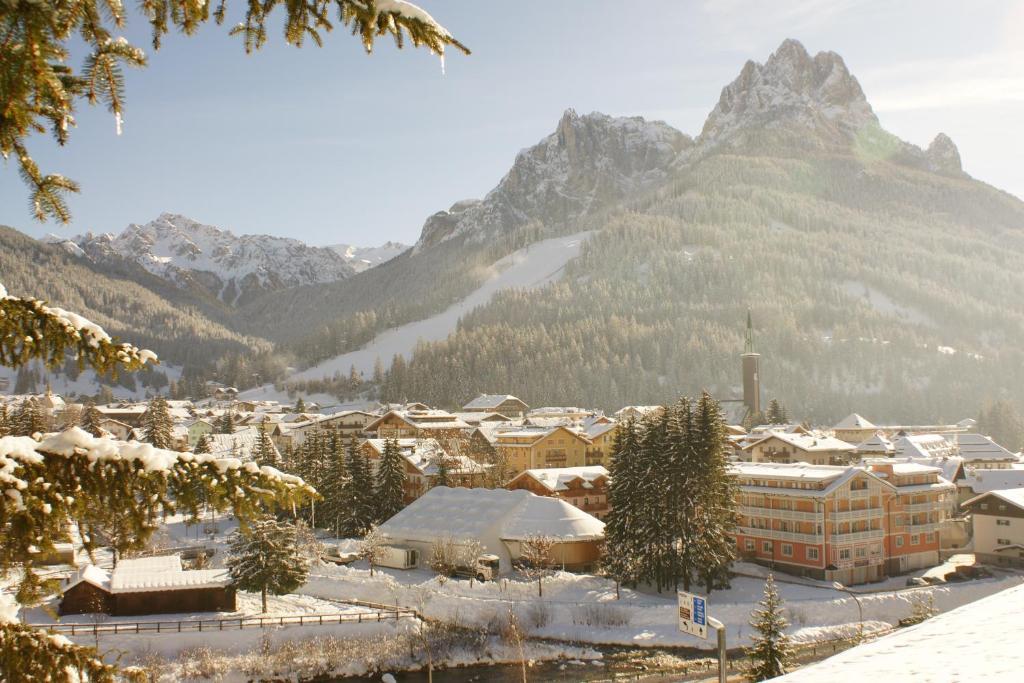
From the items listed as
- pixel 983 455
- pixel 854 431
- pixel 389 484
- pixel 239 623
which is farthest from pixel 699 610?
pixel 854 431

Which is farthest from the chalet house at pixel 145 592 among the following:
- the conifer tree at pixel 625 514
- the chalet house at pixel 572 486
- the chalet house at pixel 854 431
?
the chalet house at pixel 854 431

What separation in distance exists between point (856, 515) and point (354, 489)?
36379 millimetres

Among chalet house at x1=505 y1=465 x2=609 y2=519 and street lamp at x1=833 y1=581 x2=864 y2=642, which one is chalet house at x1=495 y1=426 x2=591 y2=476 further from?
street lamp at x1=833 y1=581 x2=864 y2=642

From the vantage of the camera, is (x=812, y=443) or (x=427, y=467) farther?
(x=427, y=467)

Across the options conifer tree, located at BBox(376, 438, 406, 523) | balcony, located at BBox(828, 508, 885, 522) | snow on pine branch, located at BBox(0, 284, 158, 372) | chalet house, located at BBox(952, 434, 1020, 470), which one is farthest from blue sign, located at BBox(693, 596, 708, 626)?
chalet house, located at BBox(952, 434, 1020, 470)

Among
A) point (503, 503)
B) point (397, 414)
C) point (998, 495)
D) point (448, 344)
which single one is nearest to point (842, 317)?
point (448, 344)

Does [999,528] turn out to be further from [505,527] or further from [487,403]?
[487,403]

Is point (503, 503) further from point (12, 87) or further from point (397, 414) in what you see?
point (12, 87)

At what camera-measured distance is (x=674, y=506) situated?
4878 centimetres

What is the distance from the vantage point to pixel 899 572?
5344cm

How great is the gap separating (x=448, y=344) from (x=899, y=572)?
140m

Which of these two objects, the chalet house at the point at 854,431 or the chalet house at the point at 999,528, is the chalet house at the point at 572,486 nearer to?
the chalet house at the point at 999,528

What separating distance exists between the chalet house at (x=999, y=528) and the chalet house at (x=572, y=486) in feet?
86.2

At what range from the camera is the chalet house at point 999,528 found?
2148 inches
